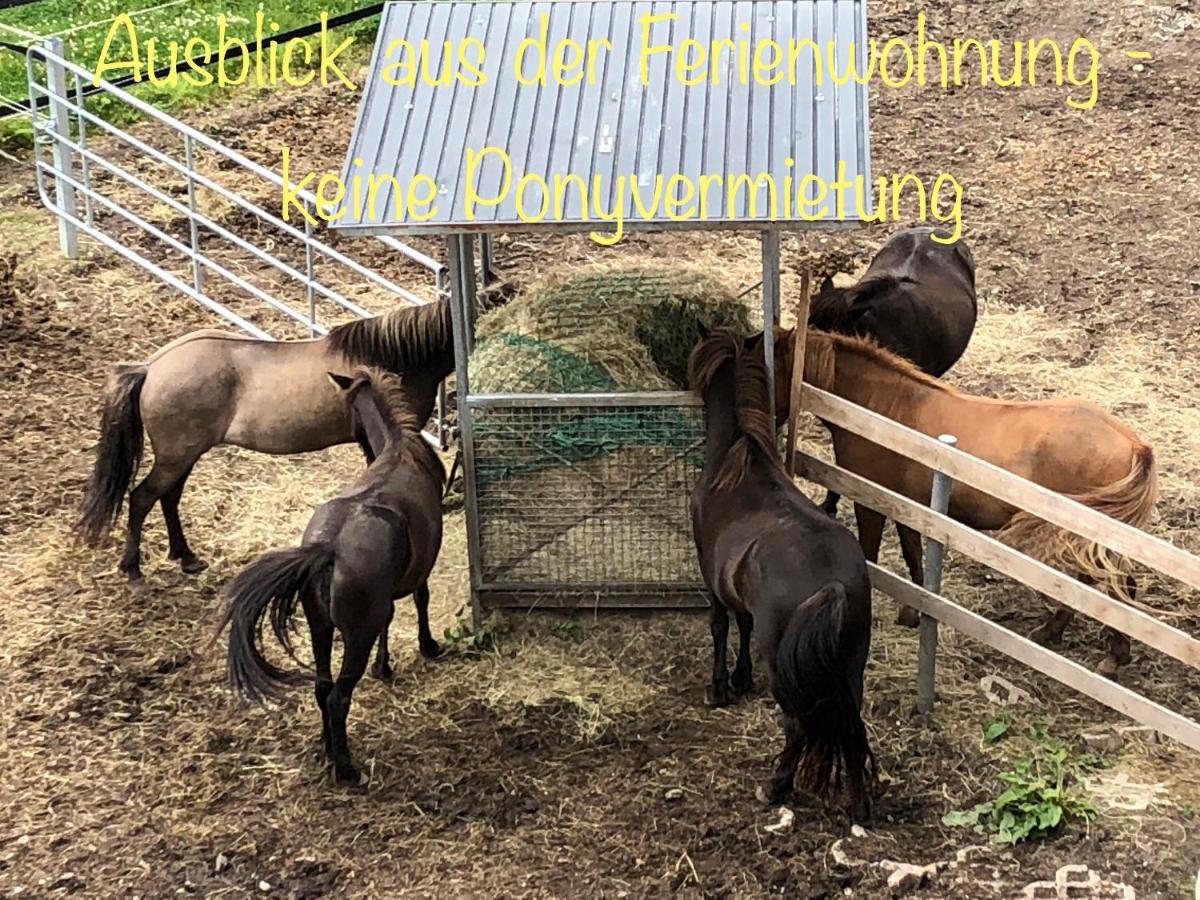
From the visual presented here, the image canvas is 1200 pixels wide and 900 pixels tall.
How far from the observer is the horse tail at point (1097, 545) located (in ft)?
16.0

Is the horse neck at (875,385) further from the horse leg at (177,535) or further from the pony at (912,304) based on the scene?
the horse leg at (177,535)

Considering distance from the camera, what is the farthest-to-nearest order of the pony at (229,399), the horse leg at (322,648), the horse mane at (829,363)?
the pony at (229,399) < the horse mane at (829,363) < the horse leg at (322,648)

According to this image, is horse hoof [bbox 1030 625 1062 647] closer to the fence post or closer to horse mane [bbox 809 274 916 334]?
the fence post

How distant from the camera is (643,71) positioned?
5.37m

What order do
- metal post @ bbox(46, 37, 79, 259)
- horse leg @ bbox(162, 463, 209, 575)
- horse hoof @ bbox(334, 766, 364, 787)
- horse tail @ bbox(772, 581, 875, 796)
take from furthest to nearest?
metal post @ bbox(46, 37, 79, 259) < horse leg @ bbox(162, 463, 209, 575) < horse hoof @ bbox(334, 766, 364, 787) < horse tail @ bbox(772, 581, 875, 796)

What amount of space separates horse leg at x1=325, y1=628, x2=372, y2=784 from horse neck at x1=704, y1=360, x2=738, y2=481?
1.35 meters

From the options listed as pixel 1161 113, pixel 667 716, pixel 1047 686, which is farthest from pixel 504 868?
pixel 1161 113

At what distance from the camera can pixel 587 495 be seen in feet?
18.2

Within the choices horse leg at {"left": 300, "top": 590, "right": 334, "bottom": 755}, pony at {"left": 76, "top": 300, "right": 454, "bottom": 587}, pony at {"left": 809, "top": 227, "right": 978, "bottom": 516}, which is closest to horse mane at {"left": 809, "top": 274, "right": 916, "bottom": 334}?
pony at {"left": 809, "top": 227, "right": 978, "bottom": 516}

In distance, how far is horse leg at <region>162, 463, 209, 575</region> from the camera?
602 centimetres

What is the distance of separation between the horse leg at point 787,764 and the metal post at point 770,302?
135 cm

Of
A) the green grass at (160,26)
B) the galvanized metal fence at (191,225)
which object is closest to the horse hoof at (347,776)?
the galvanized metal fence at (191,225)

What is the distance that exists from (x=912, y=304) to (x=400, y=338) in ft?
8.69

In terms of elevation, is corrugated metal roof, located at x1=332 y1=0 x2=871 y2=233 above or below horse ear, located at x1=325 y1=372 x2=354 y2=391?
above
